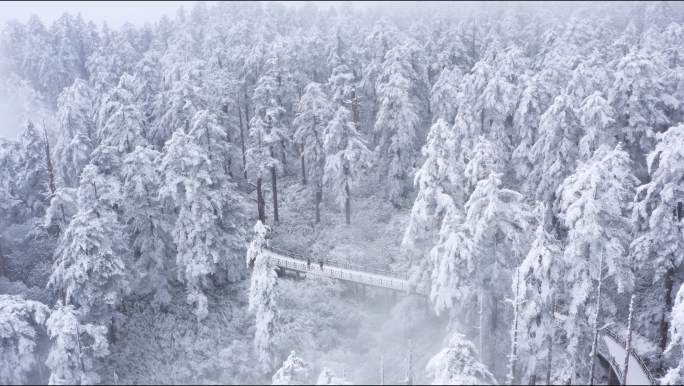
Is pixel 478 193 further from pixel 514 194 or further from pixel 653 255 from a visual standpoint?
pixel 653 255

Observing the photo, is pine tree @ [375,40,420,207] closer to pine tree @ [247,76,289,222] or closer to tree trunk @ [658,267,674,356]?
pine tree @ [247,76,289,222]

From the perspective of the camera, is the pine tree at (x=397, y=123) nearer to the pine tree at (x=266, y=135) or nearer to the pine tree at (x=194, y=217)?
the pine tree at (x=266, y=135)

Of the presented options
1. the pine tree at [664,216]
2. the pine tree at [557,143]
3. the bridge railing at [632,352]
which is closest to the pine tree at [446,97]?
the pine tree at [557,143]

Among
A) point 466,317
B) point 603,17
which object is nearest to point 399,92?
point 466,317

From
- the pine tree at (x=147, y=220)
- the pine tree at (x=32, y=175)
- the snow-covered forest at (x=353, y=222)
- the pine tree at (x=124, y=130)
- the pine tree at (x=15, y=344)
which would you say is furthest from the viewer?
the pine tree at (x=32, y=175)

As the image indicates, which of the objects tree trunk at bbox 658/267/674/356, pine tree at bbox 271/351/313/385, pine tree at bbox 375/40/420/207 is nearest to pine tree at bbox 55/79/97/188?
pine tree at bbox 375/40/420/207
